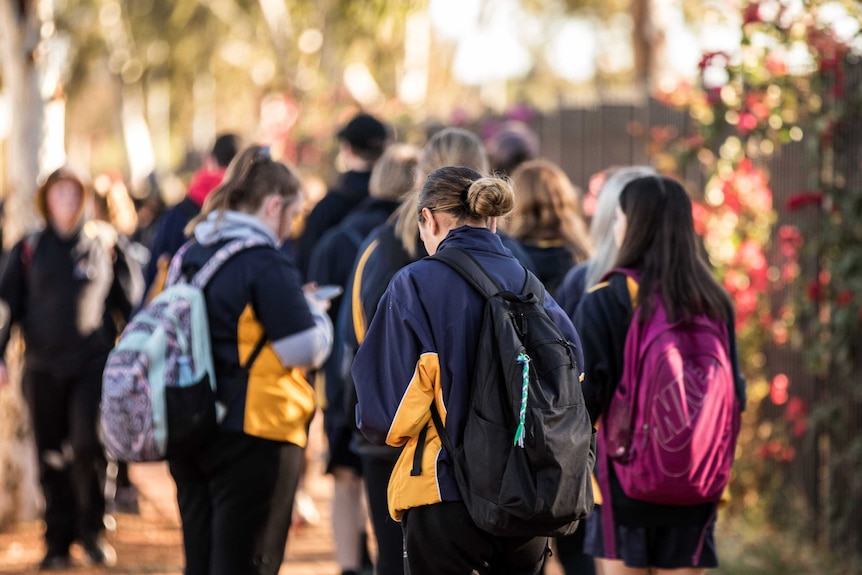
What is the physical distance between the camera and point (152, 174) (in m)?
14.0

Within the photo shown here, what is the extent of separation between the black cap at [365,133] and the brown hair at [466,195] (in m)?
3.24

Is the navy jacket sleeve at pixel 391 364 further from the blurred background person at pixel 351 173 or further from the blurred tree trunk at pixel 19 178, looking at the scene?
the blurred tree trunk at pixel 19 178

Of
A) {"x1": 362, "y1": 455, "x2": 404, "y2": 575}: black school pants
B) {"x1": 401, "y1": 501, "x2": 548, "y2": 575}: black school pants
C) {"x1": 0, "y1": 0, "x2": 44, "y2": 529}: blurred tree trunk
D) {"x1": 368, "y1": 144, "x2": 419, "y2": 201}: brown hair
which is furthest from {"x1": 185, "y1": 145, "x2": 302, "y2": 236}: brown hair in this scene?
{"x1": 0, "y1": 0, "x2": 44, "y2": 529}: blurred tree trunk

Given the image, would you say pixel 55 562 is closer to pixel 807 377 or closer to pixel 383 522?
pixel 383 522

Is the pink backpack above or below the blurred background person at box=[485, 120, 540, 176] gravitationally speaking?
below

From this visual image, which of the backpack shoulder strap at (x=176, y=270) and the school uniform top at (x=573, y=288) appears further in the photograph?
the school uniform top at (x=573, y=288)

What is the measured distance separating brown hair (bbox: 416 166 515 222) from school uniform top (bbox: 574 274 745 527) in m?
0.89

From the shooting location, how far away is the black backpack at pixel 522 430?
3.43 m

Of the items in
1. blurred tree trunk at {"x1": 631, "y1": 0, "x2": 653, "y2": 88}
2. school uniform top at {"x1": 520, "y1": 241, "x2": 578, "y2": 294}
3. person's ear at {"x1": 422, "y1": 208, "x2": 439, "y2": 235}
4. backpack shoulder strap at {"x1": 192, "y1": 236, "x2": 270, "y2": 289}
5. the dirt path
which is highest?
blurred tree trunk at {"x1": 631, "y1": 0, "x2": 653, "y2": 88}

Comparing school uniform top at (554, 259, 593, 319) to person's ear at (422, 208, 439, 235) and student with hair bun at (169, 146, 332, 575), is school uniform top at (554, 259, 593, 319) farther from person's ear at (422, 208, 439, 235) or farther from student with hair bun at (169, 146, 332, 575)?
A: person's ear at (422, 208, 439, 235)

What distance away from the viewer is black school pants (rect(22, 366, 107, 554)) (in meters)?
7.20

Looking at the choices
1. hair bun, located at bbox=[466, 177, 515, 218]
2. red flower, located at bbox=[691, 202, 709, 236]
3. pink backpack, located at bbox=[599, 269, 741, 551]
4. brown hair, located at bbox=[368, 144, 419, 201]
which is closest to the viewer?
hair bun, located at bbox=[466, 177, 515, 218]

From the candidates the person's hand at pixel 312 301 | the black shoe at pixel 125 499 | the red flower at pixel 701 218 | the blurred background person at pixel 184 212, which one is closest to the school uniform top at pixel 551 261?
the person's hand at pixel 312 301

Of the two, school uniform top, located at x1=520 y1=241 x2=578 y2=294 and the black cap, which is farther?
the black cap
